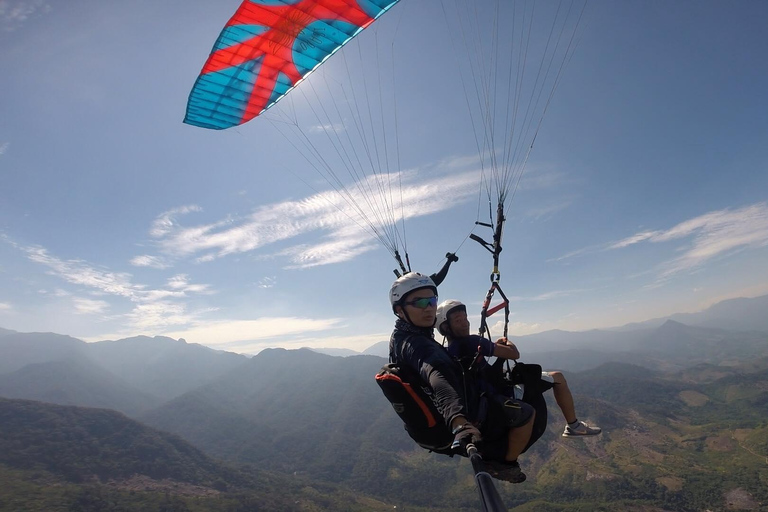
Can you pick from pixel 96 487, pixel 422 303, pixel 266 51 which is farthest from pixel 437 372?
pixel 96 487

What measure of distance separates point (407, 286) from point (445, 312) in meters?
1.00

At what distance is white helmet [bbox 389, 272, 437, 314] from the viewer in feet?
19.6

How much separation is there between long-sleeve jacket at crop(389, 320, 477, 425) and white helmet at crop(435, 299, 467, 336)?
735mm

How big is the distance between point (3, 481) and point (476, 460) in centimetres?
22383

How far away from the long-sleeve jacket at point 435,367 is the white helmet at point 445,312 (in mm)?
735

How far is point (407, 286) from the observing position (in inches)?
238

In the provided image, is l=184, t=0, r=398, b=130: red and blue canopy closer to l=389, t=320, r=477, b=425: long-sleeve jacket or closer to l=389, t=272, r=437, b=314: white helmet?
l=389, t=272, r=437, b=314: white helmet

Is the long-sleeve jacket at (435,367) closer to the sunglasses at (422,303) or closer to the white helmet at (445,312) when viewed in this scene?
the sunglasses at (422,303)

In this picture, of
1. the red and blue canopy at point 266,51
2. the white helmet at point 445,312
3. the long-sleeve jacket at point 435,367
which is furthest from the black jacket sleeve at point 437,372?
the red and blue canopy at point 266,51

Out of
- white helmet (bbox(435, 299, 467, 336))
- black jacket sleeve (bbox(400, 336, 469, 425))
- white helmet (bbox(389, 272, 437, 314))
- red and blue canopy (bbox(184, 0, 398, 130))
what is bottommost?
black jacket sleeve (bbox(400, 336, 469, 425))

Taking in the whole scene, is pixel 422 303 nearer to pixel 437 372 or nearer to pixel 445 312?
pixel 445 312

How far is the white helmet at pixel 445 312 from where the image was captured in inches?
259

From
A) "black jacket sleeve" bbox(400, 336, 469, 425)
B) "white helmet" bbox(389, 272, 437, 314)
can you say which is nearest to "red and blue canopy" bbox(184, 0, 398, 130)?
"white helmet" bbox(389, 272, 437, 314)

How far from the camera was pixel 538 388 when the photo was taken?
5973 mm
